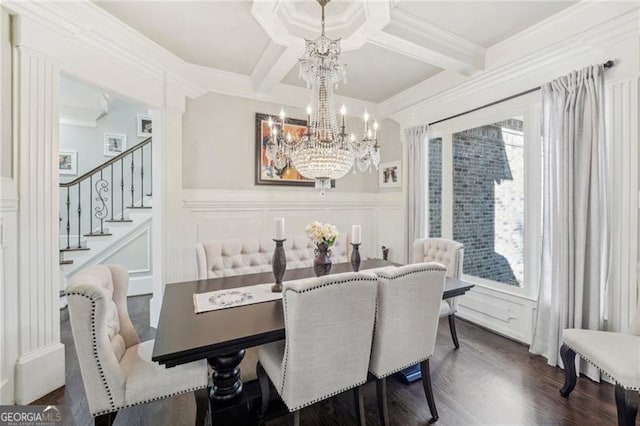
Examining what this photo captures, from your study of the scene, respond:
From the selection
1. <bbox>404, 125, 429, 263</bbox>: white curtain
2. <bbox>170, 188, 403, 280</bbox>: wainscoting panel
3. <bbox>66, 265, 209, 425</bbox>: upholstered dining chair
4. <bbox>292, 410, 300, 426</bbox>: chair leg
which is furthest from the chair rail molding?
<bbox>292, 410, 300, 426</bbox>: chair leg

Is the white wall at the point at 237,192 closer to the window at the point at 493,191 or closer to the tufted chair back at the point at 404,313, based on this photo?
the window at the point at 493,191

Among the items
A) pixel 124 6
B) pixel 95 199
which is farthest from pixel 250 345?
pixel 95 199

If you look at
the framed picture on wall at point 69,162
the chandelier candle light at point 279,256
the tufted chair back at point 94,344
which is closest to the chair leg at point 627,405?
the chandelier candle light at point 279,256

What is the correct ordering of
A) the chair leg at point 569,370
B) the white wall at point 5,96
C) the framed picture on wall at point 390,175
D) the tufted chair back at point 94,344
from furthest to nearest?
Answer: the framed picture on wall at point 390,175 → the chair leg at point 569,370 → the white wall at point 5,96 → the tufted chair back at point 94,344

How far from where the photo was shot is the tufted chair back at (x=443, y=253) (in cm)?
261

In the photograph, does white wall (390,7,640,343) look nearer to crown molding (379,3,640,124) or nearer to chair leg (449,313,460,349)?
crown molding (379,3,640,124)

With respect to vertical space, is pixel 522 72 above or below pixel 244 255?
above

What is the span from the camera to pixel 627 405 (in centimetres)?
153

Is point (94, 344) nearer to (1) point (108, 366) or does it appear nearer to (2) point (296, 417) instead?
(1) point (108, 366)

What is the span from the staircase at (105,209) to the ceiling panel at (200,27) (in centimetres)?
211

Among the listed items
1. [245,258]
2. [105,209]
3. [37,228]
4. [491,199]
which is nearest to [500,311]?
[491,199]

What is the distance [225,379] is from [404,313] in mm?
1061

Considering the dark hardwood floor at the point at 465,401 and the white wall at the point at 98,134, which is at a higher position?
the white wall at the point at 98,134

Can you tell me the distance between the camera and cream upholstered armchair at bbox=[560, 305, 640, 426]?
4.98ft
